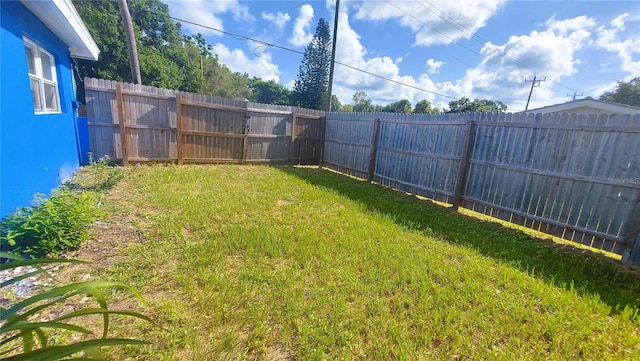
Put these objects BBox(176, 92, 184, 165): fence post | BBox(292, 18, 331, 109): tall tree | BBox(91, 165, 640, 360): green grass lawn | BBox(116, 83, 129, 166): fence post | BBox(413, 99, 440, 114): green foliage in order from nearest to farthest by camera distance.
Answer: BBox(91, 165, 640, 360): green grass lawn, BBox(116, 83, 129, 166): fence post, BBox(176, 92, 184, 165): fence post, BBox(292, 18, 331, 109): tall tree, BBox(413, 99, 440, 114): green foliage

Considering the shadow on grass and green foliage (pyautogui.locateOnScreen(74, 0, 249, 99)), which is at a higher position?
green foliage (pyautogui.locateOnScreen(74, 0, 249, 99))

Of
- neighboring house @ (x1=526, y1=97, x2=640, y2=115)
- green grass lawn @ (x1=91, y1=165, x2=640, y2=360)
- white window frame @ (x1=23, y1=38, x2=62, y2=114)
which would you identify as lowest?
green grass lawn @ (x1=91, y1=165, x2=640, y2=360)

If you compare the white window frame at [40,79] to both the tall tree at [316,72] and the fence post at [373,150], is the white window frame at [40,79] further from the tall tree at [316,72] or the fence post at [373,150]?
the tall tree at [316,72]

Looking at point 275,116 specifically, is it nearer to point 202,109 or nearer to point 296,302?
point 202,109

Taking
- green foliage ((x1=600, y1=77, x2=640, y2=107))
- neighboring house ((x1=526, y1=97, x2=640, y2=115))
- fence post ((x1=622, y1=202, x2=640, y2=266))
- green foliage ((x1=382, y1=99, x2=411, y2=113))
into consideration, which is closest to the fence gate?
fence post ((x1=622, y1=202, x2=640, y2=266))

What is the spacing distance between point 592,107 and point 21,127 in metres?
15.6

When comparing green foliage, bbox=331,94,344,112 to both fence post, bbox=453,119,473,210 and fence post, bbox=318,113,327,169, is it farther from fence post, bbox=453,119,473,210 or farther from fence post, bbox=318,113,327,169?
fence post, bbox=453,119,473,210

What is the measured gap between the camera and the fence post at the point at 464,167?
531 centimetres

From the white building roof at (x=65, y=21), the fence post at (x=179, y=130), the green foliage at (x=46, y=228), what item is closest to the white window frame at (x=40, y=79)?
the white building roof at (x=65, y=21)

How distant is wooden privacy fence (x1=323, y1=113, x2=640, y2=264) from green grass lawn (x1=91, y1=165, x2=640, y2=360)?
57 centimetres

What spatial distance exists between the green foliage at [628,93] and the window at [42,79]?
41.8 metres

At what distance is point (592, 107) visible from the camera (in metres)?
10.0

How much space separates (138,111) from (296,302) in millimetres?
6960

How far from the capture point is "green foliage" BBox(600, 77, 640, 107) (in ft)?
86.4
